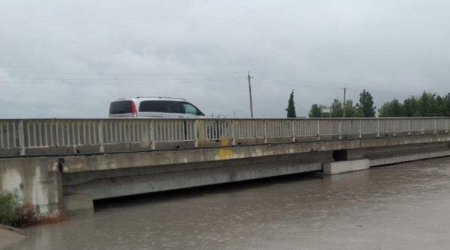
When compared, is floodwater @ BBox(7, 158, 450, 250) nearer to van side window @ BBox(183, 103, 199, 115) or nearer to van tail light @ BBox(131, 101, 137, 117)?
van side window @ BBox(183, 103, 199, 115)

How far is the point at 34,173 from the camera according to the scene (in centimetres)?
1175

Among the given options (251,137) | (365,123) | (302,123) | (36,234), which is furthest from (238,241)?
(365,123)

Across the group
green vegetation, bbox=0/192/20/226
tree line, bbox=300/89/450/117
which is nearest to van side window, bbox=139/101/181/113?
green vegetation, bbox=0/192/20/226

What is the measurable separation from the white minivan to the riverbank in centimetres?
942

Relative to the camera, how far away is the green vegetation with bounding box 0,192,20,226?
10578 mm

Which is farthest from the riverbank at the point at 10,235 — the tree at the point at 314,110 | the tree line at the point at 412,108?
the tree at the point at 314,110

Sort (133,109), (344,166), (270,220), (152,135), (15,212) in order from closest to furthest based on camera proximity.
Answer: (15,212)
(270,220)
(152,135)
(133,109)
(344,166)

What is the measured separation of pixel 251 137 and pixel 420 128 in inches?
620

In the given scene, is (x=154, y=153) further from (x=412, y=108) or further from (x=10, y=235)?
(x=412, y=108)

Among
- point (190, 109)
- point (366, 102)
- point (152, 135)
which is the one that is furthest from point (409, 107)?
point (152, 135)

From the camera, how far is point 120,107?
20.0 meters

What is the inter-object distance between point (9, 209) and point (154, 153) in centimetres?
469

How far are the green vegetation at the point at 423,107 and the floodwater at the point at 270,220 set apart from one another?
63.5 meters

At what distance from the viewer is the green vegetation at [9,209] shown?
34.7 ft
